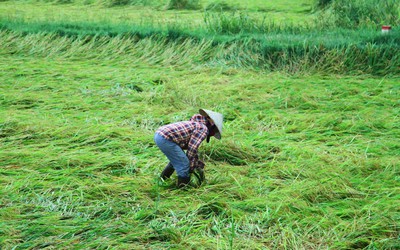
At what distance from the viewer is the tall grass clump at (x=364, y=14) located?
8.56 metres

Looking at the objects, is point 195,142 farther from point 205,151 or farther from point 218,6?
point 218,6

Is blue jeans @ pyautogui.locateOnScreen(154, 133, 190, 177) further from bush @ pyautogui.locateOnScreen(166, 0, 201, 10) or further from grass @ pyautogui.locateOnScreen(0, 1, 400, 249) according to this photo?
bush @ pyautogui.locateOnScreen(166, 0, 201, 10)

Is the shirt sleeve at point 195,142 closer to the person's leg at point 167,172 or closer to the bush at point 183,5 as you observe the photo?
the person's leg at point 167,172

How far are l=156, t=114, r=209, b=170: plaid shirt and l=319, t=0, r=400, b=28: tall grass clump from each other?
553 cm

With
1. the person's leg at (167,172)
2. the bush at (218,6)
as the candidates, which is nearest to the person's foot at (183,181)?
the person's leg at (167,172)

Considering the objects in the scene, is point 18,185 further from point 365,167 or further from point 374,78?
point 374,78

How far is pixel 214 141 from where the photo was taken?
4.31 metres

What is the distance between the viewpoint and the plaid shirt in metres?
3.55

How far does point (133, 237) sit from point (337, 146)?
2.07m

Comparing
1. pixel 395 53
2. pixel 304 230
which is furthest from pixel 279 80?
pixel 304 230

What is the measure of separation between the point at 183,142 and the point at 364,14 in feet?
19.7

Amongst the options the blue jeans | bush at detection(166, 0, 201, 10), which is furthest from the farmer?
bush at detection(166, 0, 201, 10)

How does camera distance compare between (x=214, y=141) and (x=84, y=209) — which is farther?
(x=214, y=141)

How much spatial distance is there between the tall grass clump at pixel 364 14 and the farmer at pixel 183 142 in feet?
18.1
